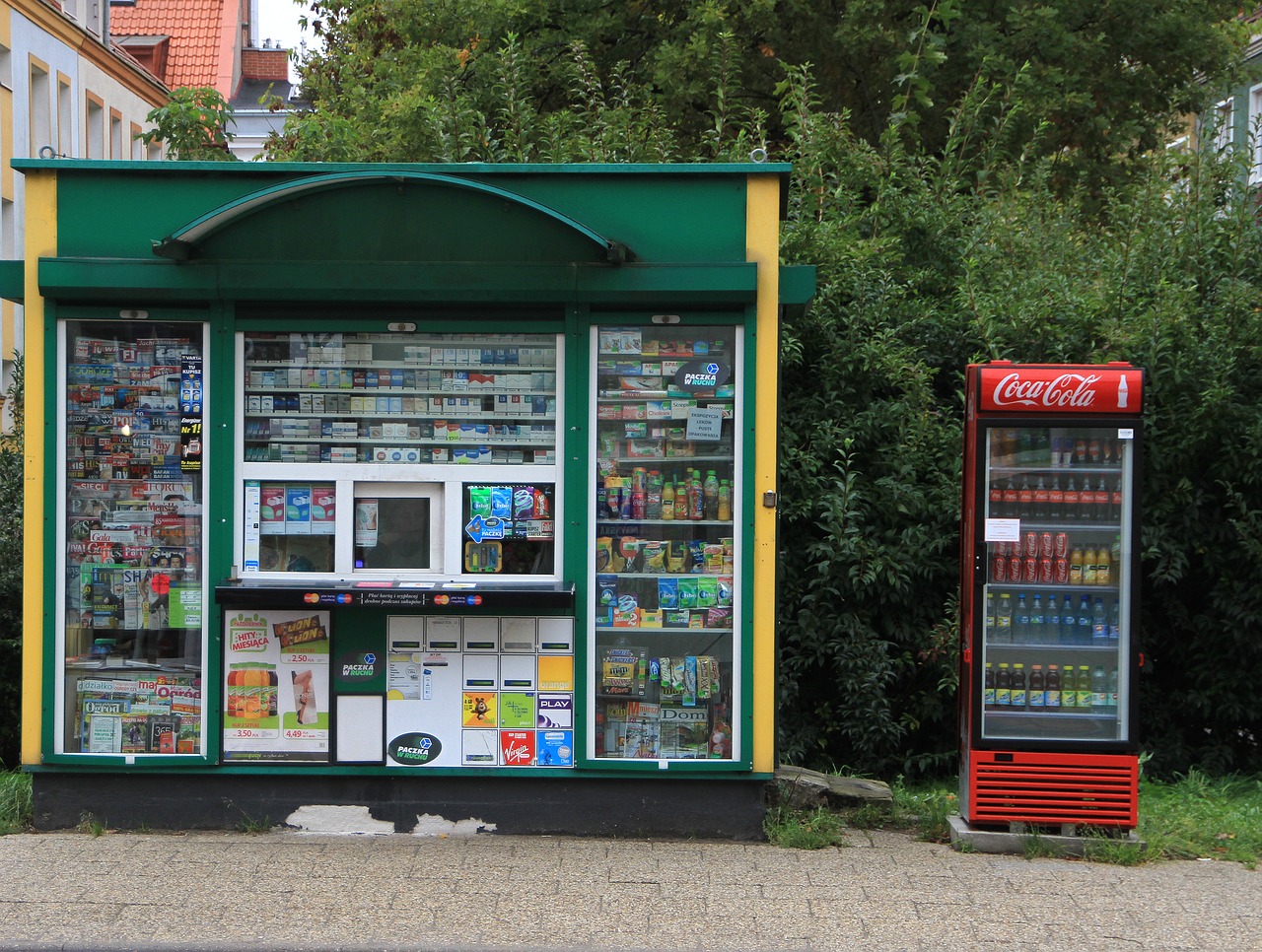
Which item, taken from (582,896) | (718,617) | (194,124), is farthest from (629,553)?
(194,124)

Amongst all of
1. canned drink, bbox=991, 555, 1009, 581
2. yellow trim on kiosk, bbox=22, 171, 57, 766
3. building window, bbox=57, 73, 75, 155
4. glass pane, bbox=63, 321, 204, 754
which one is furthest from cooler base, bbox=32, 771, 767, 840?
building window, bbox=57, 73, 75, 155

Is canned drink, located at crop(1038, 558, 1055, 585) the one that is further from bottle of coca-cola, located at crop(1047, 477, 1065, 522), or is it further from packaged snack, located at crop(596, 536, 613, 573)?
packaged snack, located at crop(596, 536, 613, 573)

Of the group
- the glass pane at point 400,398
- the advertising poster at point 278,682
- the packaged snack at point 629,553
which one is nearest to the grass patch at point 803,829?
the packaged snack at point 629,553

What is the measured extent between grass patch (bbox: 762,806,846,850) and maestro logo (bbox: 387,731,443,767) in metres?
1.81

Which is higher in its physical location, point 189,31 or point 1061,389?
point 189,31

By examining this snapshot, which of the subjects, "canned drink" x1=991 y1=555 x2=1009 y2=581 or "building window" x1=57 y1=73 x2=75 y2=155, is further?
"building window" x1=57 y1=73 x2=75 y2=155

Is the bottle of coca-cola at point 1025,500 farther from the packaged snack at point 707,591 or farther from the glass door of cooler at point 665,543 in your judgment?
the packaged snack at point 707,591

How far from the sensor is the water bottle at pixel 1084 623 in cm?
685

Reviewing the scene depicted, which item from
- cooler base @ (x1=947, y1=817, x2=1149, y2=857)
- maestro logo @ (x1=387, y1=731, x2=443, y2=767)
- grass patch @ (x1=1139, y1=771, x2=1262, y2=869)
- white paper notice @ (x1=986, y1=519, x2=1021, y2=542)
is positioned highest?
white paper notice @ (x1=986, y1=519, x2=1021, y2=542)

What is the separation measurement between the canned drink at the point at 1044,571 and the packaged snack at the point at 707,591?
1.79m

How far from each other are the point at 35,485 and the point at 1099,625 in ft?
A: 19.2

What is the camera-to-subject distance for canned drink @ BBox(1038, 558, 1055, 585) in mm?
6746

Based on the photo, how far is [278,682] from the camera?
6605mm

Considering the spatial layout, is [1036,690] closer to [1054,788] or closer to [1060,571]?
[1054,788]
